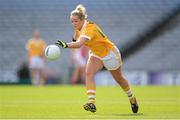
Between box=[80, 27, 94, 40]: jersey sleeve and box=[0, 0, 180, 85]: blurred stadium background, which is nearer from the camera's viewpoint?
box=[80, 27, 94, 40]: jersey sleeve

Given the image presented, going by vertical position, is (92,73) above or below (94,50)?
below

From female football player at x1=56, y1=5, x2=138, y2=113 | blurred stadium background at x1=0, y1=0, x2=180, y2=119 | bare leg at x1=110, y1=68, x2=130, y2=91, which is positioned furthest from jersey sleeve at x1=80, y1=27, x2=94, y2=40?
blurred stadium background at x1=0, y1=0, x2=180, y2=119

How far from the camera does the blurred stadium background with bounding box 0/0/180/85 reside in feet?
106

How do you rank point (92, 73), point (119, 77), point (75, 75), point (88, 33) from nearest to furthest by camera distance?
point (88, 33) → point (92, 73) → point (119, 77) → point (75, 75)

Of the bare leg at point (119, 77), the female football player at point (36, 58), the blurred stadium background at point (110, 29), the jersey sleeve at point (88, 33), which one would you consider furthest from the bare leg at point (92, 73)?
the blurred stadium background at point (110, 29)

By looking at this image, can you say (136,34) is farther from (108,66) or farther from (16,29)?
(108,66)

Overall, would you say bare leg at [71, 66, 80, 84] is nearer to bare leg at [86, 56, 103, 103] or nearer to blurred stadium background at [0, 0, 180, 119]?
blurred stadium background at [0, 0, 180, 119]

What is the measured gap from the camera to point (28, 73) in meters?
30.3

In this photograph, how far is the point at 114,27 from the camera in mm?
33688

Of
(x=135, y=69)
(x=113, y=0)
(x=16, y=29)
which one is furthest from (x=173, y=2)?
(x=16, y=29)

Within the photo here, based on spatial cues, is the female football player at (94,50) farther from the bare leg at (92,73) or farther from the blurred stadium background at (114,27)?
the blurred stadium background at (114,27)

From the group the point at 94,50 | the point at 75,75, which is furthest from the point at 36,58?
the point at 94,50

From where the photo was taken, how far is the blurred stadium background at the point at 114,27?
106 feet

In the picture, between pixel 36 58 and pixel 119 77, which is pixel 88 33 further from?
pixel 36 58
